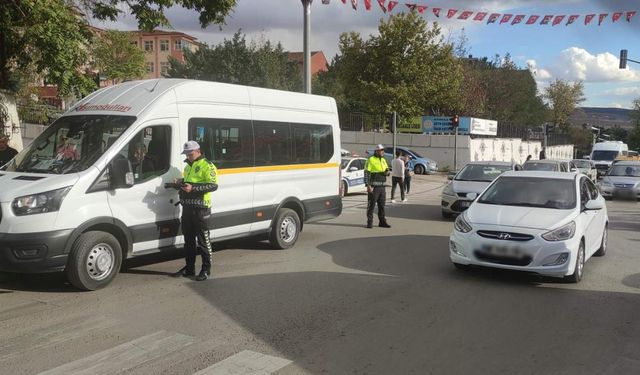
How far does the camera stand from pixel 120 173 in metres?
6.82

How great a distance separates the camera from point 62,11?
32.4 feet

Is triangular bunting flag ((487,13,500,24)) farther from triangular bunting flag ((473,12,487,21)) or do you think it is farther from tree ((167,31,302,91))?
tree ((167,31,302,91))

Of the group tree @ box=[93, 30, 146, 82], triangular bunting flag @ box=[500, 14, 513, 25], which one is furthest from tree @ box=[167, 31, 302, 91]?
triangular bunting flag @ box=[500, 14, 513, 25]

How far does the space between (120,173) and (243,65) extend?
47.6 meters

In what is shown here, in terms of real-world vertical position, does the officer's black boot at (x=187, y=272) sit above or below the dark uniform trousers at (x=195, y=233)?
below

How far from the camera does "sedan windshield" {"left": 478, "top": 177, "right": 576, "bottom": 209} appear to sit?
314 inches

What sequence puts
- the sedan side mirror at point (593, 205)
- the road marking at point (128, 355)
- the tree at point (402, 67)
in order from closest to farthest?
1. the road marking at point (128, 355)
2. the sedan side mirror at point (593, 205)
3. the tree at point (402, 67)

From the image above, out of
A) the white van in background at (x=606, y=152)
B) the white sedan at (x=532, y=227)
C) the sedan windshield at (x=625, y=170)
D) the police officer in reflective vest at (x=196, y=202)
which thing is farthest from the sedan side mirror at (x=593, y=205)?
the white van in background at (x=606, y=152)

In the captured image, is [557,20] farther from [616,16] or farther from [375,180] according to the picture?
[375,180]

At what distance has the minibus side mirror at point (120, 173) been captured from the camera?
6.80 meters

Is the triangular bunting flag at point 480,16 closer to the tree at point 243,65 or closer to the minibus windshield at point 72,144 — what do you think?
the minibus windshield at point 72,144

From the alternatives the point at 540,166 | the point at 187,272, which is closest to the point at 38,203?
the point at 187,272

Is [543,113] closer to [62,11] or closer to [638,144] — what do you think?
[638,144]

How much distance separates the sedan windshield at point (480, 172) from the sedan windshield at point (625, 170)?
8.95m
